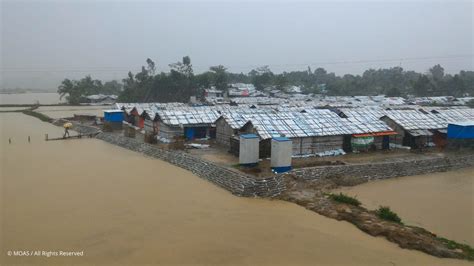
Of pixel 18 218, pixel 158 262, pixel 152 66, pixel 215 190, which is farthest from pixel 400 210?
pixel 152 66

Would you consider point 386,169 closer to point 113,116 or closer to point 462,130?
point 462,130

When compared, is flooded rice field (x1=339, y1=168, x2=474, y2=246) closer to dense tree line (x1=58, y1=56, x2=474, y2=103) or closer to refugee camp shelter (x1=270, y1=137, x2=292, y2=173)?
refugee camp shelter (x1=270, y1=137, x2=292, y2=173)

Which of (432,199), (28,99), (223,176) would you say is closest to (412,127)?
(432,199)

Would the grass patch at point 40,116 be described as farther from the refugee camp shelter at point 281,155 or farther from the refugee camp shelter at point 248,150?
the refugee camp shelter at point 281,155

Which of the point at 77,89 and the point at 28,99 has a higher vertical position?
the point at 77,89

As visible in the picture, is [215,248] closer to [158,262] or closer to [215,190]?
[158,262]
